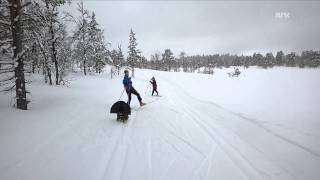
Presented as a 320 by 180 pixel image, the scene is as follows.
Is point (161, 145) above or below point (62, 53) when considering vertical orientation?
below

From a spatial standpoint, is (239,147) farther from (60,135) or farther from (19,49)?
(19,49)

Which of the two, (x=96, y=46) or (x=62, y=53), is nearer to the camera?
(x=62, y=53)

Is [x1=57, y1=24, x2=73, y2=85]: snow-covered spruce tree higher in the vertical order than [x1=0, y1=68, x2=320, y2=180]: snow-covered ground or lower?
higher

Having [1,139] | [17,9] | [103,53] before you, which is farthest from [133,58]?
[1,139]

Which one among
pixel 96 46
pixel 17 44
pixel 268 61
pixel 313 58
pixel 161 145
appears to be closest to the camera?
pixel 161 145

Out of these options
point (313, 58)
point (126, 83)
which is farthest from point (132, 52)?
point (313, 58)

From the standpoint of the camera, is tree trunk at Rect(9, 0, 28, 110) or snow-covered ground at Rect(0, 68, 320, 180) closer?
snow-covered ground at Rect(0, 68, 320, 180)

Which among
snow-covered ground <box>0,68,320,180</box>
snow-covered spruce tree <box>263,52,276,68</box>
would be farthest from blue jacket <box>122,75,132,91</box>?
snow-covered spruce tree <box>263,52,276,68</box>

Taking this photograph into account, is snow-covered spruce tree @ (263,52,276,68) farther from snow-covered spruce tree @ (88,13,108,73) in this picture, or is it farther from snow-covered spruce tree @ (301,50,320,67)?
snow-covered spruce tree @ (88,13,108,73)

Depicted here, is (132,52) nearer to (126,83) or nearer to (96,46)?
(96,46)

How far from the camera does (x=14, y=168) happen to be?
5461mm

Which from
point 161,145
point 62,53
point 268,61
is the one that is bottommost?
point 161,145

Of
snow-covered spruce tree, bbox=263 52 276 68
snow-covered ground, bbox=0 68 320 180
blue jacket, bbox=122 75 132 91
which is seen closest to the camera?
snow-covered ground, bbox=0 68 320 180

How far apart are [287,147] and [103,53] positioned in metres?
42.5
